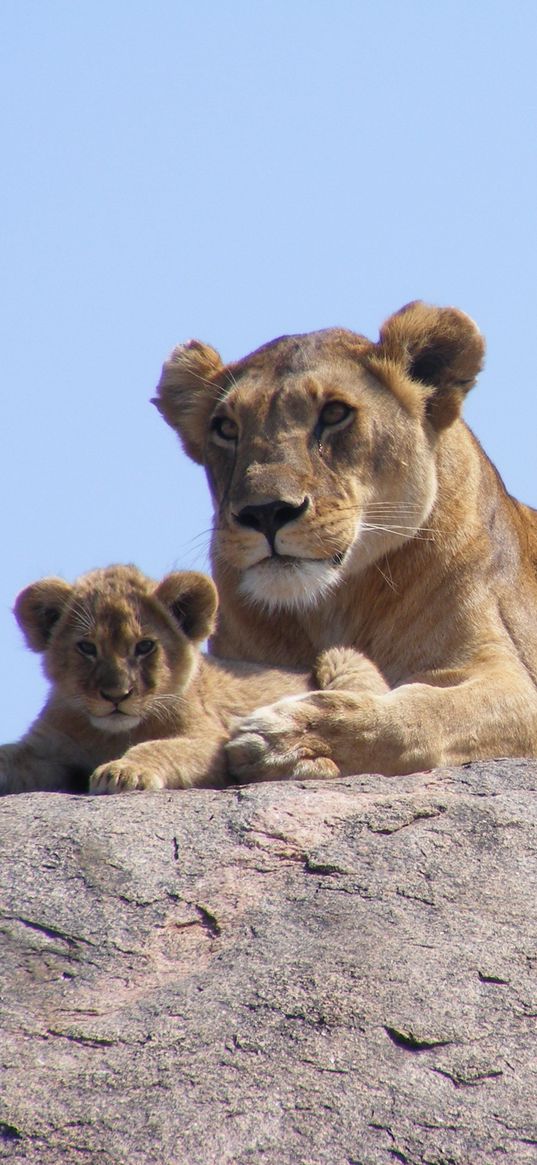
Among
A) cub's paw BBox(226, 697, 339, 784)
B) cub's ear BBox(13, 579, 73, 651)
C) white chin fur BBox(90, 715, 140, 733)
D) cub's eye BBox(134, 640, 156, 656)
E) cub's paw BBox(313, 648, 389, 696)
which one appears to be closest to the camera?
cub's paw BBox(226, 697, 339, 784)

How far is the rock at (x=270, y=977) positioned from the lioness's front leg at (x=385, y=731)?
33 centimetres

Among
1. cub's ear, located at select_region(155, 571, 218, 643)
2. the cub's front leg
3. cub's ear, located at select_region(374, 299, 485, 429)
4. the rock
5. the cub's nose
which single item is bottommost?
the rock

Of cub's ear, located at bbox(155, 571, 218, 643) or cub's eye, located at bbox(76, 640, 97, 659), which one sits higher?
cub's ear, located at bbox(155, 571, 218, 643)

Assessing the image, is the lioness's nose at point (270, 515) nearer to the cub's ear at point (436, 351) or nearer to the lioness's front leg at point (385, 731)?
the lioness's front leg at point (385, 731)

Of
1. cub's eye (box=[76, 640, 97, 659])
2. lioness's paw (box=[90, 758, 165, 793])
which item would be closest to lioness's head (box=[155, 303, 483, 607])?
cub's eye (box=[76, 640, 97, 659])

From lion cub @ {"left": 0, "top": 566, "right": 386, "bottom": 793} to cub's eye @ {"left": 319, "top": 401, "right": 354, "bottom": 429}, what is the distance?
2.75ft

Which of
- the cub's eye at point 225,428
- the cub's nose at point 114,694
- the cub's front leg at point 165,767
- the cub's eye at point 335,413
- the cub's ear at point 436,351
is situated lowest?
the cub's front leg at point 165,767

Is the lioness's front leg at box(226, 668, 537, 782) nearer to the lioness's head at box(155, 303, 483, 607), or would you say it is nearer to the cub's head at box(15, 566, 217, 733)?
the cub's head at box(15, 566, 217, 733)

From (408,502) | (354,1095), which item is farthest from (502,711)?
(354,1095)

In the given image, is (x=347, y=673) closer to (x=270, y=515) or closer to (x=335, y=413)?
(x=270, y=515)

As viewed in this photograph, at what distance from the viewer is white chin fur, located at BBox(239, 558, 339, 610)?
5.68m

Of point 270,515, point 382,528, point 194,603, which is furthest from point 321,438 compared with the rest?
point 194,603

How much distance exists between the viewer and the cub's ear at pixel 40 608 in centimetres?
547

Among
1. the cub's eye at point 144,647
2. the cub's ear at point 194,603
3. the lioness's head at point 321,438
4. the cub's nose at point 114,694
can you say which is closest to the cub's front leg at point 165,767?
the cub's nose at point 114,694
